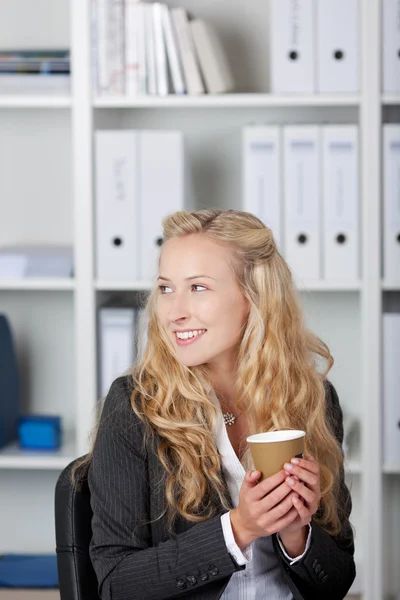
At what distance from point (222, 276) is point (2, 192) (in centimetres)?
161

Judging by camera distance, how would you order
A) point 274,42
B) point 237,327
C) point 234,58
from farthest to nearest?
point 234,58, point 274,42, point 237,327

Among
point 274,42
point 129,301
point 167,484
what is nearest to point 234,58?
point 274,42

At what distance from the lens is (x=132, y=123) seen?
2.86m

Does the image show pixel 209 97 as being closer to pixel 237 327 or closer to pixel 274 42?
pixel 274 42

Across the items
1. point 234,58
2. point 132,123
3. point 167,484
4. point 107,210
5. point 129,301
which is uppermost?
point 234,58

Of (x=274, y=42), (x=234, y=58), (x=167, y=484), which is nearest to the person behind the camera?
(x=167, y=484)

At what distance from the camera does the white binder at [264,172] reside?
2.47 m

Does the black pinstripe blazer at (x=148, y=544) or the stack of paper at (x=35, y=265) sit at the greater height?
the stack of paper at (x=35, y=265)

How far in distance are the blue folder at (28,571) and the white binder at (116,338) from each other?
578 millimetres

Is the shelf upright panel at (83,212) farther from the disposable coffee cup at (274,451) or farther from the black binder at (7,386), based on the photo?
the disposable coffee cup at (274,451)

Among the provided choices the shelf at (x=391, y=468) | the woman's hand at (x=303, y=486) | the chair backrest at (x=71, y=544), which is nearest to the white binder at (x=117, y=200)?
the shelf at (x=391, y=468)

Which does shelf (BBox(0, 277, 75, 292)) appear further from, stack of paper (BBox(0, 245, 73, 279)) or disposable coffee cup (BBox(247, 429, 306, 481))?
disposable coffee cup (BBox(247, 429, 306, 481))

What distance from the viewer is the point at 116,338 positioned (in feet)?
8.52

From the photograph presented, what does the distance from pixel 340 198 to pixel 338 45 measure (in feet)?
1.33
